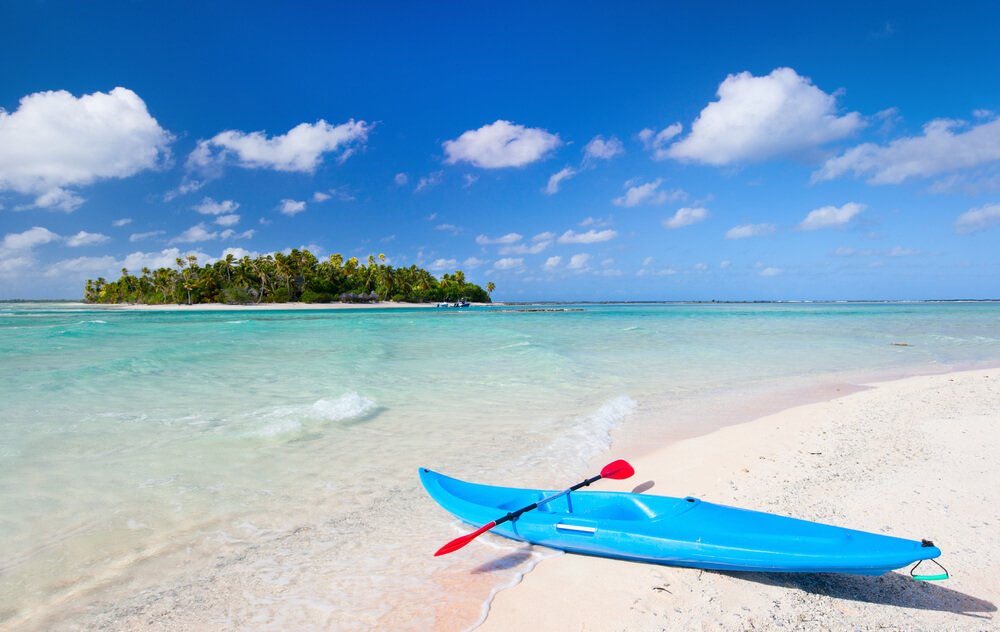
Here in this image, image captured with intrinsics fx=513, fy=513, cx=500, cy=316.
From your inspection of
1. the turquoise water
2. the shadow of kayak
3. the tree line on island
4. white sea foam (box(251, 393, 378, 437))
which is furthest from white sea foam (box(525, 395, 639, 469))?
the tree line on island

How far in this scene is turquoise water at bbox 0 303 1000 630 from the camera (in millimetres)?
3611

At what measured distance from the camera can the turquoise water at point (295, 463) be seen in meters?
3.61

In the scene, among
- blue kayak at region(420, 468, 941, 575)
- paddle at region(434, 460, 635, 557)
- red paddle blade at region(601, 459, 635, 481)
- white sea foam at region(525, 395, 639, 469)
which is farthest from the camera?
white sea foam at region(525, 395, 639, 469)

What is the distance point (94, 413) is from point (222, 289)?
336 feet

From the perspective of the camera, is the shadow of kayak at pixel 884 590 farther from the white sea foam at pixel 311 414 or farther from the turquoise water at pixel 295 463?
the white sea foam at pixel 311 414

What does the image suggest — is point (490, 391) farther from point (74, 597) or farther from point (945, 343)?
point (945, 343)

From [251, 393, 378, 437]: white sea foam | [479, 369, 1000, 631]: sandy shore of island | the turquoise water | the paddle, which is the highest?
the paddle

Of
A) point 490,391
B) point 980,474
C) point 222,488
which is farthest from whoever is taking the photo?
point 490,391

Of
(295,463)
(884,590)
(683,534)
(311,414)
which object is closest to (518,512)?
(683,534)

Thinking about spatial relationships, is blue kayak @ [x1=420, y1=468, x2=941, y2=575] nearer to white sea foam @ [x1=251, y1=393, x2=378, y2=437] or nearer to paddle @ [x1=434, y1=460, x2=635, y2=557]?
paddle @ [x1=434, y1=460, x2=635, y2=557]

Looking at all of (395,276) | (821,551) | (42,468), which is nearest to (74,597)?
(42,468)

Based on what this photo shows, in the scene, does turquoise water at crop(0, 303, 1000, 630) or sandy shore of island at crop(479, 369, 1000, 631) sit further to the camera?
turquoise water at crop(0, 303, 1000, 630)

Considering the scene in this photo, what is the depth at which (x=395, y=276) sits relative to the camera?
117m

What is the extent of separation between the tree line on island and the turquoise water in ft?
294
